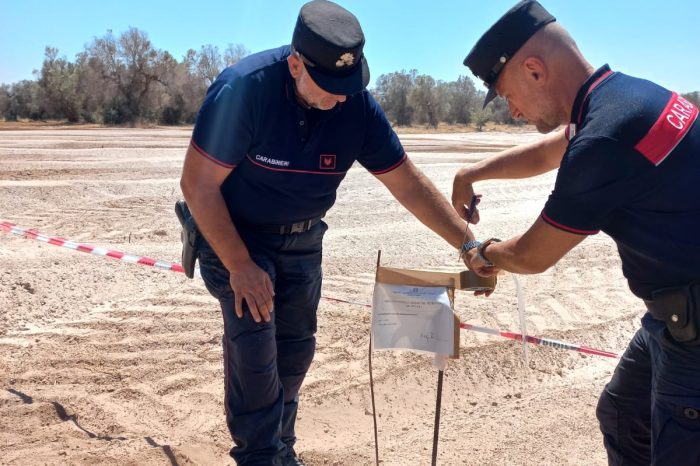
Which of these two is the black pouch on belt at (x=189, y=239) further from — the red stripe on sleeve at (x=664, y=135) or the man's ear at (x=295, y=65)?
the red stripe on sleeve at (x=664, y=135)

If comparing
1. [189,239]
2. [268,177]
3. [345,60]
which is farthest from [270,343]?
[345,60]

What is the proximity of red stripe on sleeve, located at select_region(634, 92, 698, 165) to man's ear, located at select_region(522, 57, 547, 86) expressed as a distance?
0.46 metres

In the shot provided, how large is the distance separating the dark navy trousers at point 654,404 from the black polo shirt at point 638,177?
0.96ft

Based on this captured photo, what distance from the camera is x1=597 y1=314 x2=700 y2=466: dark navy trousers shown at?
2.22 meters

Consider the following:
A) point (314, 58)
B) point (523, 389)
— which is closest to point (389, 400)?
point (523, 389)

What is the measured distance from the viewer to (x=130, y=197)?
998 cm

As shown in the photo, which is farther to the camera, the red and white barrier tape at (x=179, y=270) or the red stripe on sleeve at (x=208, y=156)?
the red and white barrier tape at (x=179, y=270)

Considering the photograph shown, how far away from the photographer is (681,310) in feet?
7.18

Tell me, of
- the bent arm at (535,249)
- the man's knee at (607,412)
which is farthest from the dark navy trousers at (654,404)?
the bent arm at (535,249)

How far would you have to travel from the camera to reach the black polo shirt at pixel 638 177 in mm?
2043

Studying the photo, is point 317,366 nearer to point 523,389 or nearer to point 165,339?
point 165,339

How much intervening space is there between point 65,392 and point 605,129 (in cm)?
369

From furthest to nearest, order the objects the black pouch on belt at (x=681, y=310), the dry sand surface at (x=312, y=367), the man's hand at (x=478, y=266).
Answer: the dry sand surface at (x=312, y=367), the man's hand at (x=478, y=266), the black pouch on belt at (x=681, y=310)

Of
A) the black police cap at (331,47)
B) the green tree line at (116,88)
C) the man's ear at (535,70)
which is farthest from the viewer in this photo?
the green tree line at (116,88)
